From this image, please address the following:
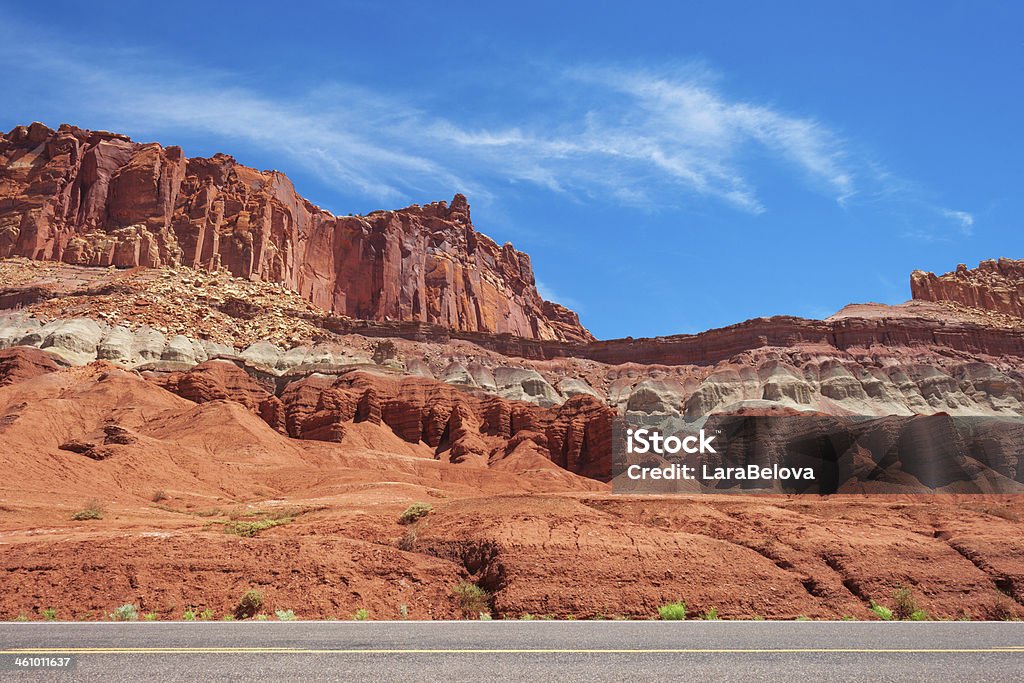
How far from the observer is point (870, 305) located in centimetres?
12275

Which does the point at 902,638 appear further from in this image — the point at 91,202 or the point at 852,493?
the point at 91,202

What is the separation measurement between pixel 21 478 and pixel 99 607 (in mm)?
22950

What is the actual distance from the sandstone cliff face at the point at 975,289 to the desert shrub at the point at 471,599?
14496 cm

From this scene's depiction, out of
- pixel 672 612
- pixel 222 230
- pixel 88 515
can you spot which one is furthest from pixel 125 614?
pixel 222 230

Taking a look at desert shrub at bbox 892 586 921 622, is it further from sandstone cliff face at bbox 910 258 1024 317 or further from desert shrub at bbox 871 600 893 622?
sandstone cliff face at bbox 910 258 1024 317

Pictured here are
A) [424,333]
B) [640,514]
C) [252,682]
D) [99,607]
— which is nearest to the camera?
[252,682]

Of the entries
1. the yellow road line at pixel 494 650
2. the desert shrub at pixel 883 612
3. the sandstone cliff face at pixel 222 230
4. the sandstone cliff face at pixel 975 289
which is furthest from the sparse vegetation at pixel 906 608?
the sandstone cliff face at pixel 975 289

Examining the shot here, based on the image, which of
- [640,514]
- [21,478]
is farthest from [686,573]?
[21,478]

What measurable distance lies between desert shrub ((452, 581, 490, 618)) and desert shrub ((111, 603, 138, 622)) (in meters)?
5.27

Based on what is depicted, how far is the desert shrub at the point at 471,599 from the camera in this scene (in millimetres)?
13555

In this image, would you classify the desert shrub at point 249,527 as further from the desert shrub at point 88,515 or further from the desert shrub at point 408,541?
the desert shrub at point 408,541
